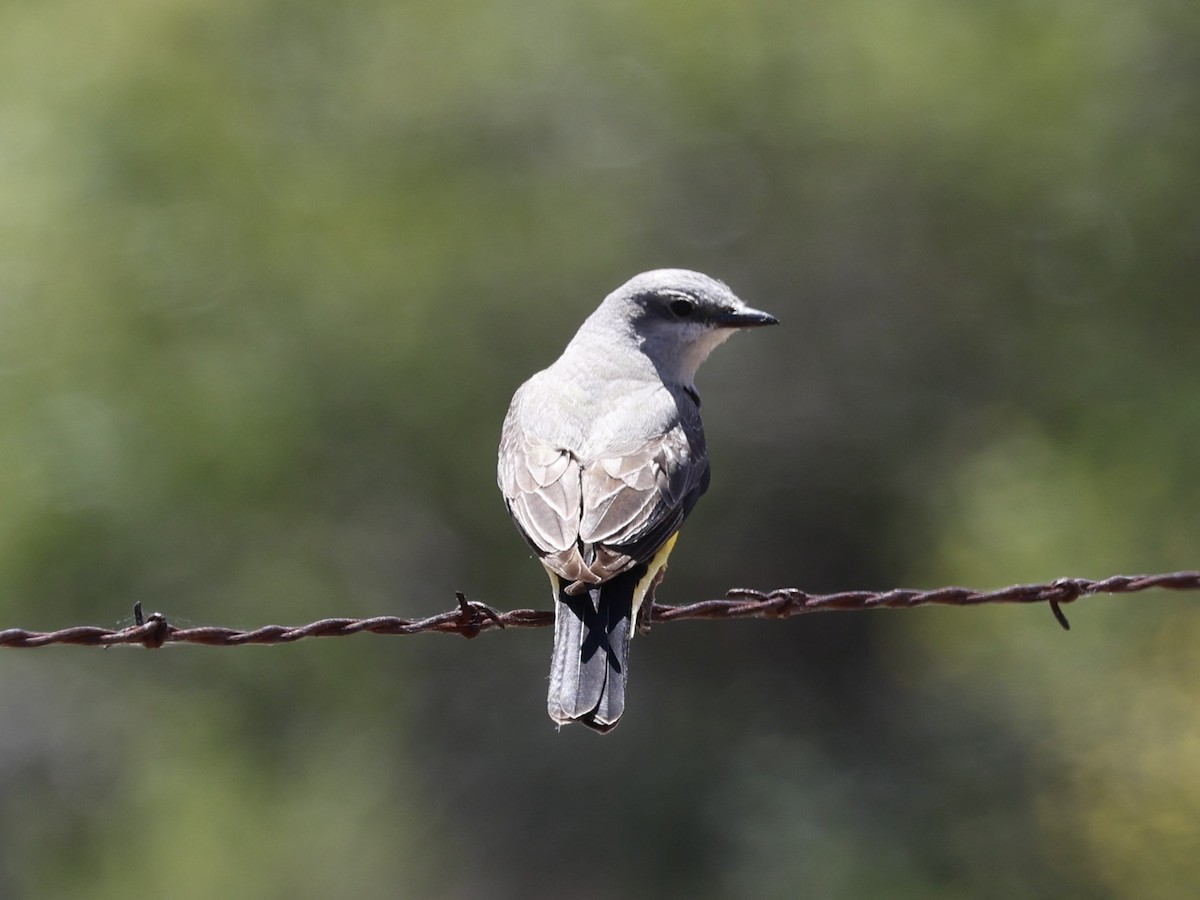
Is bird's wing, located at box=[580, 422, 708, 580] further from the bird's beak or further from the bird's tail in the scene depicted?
the bird's beak

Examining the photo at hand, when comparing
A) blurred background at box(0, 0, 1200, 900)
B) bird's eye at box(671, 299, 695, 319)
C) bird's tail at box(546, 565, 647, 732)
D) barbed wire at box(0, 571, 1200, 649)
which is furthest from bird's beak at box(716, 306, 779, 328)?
blurred background at box(0, 0, 1200, 900)

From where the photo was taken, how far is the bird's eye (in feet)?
20.6

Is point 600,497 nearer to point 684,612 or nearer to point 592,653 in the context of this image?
point 592,653

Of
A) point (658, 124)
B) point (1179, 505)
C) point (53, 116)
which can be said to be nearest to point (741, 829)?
point (1179, 505)

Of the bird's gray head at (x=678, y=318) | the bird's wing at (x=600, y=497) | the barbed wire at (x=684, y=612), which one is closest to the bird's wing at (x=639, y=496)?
the bird's wing at (x=600, y=497)

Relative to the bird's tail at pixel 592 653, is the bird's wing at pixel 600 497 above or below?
above

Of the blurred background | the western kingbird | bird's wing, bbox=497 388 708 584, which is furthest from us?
the blurred background

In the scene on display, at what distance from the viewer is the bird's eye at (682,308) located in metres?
6.28

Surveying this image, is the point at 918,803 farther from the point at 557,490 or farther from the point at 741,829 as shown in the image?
the point at 557,490

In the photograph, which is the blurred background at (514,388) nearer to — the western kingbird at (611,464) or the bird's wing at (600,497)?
the western kingbird at (611,464)

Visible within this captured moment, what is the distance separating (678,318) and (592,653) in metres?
2.13

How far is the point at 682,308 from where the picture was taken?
6289 millimetres

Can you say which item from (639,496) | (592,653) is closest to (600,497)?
(639,496)

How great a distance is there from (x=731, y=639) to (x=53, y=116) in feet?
23.9
